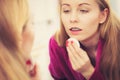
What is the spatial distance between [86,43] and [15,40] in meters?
0.32

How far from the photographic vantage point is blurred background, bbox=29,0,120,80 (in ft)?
3.91

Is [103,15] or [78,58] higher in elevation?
[103,15]

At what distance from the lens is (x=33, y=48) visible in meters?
1.19

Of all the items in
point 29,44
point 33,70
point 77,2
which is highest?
point 77,2

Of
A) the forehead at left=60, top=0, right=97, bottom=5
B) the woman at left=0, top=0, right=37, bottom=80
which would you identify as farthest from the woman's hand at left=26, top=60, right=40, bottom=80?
the forehead at left=60, top=0, right=97, bottom=5

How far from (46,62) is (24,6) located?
0.25 meters

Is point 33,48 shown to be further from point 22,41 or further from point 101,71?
point 101,71

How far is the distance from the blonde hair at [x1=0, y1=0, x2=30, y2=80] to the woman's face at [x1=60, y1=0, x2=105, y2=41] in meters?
0.18

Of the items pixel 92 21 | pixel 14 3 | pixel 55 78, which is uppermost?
pixel 14 3

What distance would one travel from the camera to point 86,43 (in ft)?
4.20

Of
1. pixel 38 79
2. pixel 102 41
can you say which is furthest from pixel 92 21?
pixel 38 79

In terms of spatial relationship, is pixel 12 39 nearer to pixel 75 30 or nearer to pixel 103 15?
pixel 75 30

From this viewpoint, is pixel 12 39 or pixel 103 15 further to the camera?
pixel 103 15

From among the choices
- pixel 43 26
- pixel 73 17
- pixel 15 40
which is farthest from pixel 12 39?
pixel 73 17
